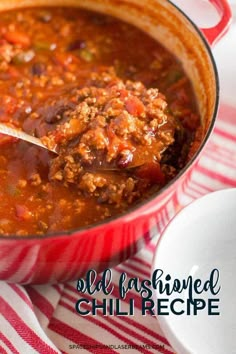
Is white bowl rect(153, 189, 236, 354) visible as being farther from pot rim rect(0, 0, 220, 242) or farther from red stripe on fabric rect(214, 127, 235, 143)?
red stripe on fabric rect(214, 127, 235, 143)

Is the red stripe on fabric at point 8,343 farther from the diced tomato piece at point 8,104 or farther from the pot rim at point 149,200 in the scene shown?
the diced tomato piece at point 8,104

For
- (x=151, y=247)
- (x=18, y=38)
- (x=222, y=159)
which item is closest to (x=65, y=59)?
(x=18, y=38)

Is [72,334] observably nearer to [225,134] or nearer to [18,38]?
[225,134]

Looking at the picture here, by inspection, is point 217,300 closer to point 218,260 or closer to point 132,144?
point 218,260

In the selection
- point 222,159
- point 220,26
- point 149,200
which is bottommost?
point 222,159

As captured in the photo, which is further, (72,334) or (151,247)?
(151,247)

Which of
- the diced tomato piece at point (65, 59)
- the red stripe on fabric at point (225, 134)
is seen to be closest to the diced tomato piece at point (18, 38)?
the diced tomato piece at point (65, 59)

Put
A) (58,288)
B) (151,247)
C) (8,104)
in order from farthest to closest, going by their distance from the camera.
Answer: (8,104) → (151,247) → (58,288)
